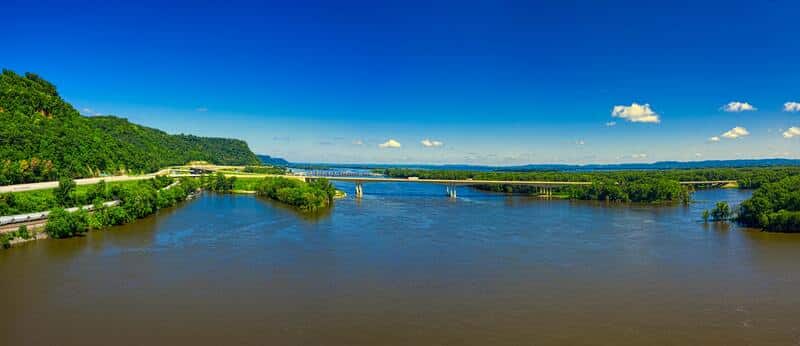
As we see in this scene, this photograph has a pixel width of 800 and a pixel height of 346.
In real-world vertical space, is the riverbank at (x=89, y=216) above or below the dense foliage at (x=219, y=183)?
below

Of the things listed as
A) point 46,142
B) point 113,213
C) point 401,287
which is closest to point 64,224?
point 113,213

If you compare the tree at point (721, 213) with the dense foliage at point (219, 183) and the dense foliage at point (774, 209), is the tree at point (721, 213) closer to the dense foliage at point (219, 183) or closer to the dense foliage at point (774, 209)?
the dense foliage at point (774, 209)

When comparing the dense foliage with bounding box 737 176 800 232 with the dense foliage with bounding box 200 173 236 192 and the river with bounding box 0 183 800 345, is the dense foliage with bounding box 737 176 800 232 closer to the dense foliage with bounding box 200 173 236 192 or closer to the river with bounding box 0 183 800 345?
the river with bounding box 0 183 800 345

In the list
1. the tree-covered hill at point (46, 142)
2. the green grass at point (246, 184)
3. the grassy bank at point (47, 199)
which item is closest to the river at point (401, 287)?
the grassy bank at point (47, 199)

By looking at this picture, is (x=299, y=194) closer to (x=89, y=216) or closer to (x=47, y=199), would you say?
(x=89, y=216)

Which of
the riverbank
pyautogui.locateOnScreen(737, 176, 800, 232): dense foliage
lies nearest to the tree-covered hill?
the riverbank

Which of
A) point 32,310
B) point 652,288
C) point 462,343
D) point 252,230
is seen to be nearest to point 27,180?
point 252,230
